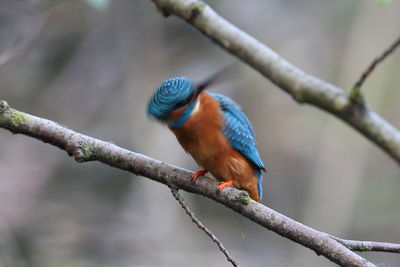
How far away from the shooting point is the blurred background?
621 cm

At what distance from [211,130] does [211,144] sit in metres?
0.07

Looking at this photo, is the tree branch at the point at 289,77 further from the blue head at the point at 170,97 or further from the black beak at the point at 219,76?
the blue head at the point at 170,97

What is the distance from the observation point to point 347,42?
7.56m

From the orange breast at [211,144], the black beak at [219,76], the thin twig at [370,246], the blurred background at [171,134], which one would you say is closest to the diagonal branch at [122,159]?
the thin twig at [370,246]

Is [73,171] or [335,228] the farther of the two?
[73,171]

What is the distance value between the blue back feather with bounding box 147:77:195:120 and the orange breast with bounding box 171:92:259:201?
277 millimetres

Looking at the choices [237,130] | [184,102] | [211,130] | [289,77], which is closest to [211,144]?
[211,130]

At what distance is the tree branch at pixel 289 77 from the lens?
1.62 meters

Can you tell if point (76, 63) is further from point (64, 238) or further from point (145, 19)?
point (64, 238)

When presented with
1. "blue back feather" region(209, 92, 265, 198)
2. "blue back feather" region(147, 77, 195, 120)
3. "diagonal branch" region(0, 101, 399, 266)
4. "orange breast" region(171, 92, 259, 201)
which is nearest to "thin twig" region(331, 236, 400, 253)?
"diagonal branch" region(0, 101, 399, 266)

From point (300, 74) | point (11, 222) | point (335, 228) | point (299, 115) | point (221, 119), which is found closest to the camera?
point (300, 74)

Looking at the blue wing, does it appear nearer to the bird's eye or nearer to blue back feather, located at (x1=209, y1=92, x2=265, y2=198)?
blue back feather, located at (x1=209, y1=92, x2=265, y2=198)

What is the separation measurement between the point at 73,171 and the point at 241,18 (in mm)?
2631

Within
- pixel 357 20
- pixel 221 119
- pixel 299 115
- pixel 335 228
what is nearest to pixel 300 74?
pixel 221 119
